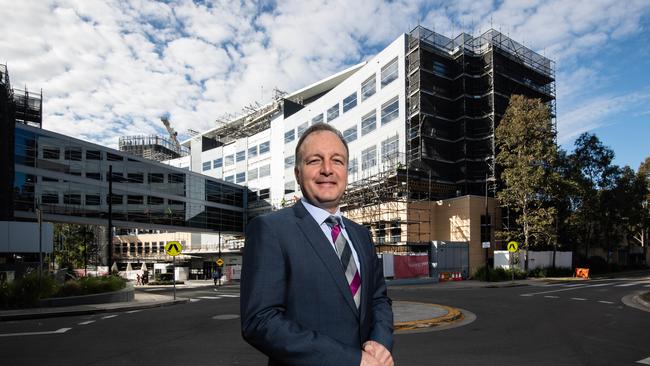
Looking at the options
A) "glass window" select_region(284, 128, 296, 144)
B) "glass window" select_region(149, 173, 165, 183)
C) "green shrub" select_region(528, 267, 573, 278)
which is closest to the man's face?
"green shrub" select_region(528, 267, 573, 278)

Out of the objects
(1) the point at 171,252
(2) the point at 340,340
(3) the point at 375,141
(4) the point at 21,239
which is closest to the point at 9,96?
(4) the point at 21,239

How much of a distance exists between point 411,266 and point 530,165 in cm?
1346

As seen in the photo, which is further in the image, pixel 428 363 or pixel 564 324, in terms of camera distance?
pixel 564 324

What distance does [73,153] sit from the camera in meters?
39.9

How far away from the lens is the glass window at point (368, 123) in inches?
1710

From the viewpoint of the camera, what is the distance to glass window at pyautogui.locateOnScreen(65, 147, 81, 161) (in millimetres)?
39312

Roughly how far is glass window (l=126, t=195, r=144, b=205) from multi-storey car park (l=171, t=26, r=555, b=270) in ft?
72.6

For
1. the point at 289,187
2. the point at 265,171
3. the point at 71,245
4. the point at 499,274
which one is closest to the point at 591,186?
the point at 499,274

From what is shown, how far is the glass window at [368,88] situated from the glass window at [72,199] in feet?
95.9

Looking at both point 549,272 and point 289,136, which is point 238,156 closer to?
point 289,136

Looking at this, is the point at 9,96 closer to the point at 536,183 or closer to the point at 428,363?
the point at 428,363

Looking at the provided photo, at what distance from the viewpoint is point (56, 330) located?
11.8 m

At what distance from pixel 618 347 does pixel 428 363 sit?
4197 mm

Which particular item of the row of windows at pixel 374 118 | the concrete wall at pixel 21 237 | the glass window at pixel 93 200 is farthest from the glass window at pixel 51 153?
the row of windows at pixel 374 118
